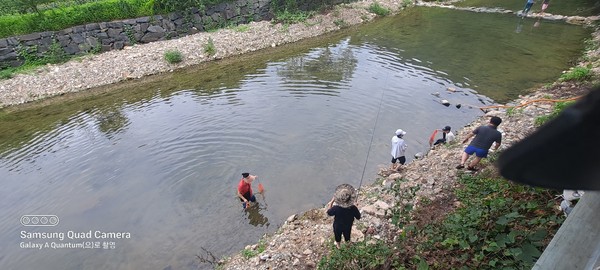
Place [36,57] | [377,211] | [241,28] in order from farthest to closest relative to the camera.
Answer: [241,28] < [36,57] < [377,211]

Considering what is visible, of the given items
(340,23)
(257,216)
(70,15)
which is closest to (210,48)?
(70,15)

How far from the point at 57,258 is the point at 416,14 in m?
32.6

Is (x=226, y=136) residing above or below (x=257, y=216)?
above

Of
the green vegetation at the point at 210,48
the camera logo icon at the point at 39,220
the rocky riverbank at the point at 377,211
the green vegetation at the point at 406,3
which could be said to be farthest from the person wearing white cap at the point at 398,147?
the green vegetation at the point at 406,3

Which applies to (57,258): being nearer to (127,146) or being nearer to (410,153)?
(127,146)

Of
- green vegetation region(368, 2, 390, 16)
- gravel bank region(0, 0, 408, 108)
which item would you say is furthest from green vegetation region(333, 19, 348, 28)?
green vegetation region(368, 2, 390, 16)

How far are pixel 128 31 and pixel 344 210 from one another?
2316 cm

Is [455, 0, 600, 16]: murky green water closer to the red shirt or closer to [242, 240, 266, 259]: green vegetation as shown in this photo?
the red shirt

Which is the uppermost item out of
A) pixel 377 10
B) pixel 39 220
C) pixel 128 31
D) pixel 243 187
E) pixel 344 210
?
pixel 377 10

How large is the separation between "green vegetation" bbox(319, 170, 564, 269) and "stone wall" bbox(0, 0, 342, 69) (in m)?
23.1

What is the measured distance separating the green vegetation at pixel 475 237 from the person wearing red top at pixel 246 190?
128 inches

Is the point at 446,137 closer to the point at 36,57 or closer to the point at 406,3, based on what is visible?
the point at 36,57

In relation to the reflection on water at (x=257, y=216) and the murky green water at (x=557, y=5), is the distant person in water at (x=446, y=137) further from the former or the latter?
the murky green water at (x=557, y=5)

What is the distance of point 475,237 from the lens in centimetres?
507
